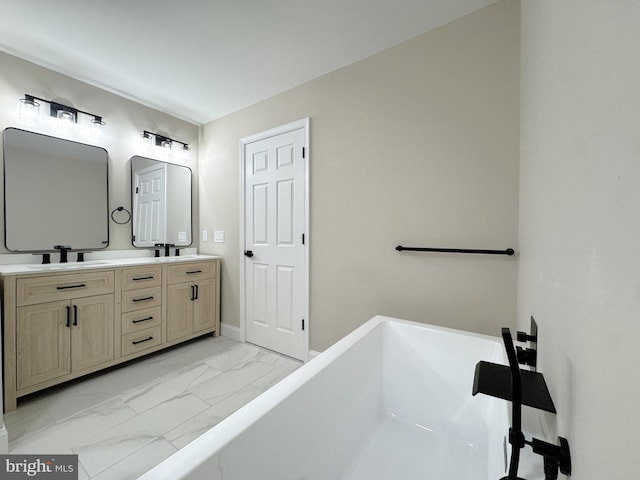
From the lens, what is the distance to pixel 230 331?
290 cm

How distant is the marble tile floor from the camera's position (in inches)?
53.9

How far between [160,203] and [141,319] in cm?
128

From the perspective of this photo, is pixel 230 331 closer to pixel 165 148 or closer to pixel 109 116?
pixel 165 148

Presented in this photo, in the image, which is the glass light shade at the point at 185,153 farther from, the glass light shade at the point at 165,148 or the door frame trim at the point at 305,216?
the door frame trim at the point at 305,216

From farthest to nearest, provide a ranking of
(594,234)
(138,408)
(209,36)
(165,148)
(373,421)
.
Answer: (165,148)
(209,36)
(138,408)
(373,421)
(594,234)

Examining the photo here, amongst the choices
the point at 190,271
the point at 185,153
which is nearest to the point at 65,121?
the point at 185,153

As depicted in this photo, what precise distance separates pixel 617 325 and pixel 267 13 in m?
2.14

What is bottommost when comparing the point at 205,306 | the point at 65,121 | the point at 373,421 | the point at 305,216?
the point at 373,421

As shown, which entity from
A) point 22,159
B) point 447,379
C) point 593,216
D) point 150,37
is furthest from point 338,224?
point 22,159

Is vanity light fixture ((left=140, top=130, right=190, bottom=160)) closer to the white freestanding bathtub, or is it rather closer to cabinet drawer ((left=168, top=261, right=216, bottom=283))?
cabinet drawer ((left=168, top=261, right=216, bottom=283))

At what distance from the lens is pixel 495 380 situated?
2.20 feet

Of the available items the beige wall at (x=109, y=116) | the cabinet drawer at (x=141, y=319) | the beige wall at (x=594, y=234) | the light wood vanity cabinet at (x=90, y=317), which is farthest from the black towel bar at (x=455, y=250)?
the beige wall at (x=109, y=116)

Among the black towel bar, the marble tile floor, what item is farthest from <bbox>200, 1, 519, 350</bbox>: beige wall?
the marble tile floor

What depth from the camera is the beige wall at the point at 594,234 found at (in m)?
0.31
